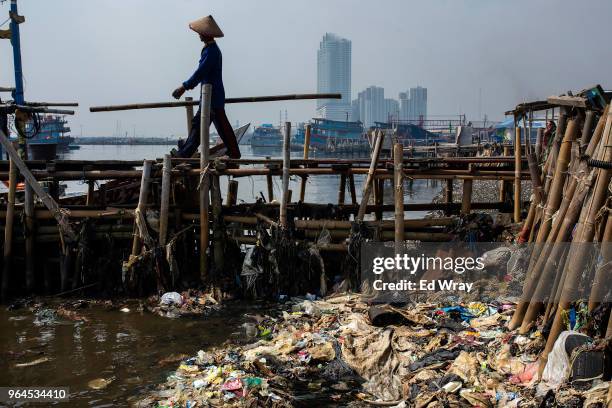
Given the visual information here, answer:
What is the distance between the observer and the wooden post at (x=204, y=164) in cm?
905

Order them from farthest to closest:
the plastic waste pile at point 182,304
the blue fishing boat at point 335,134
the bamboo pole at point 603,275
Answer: the blue fishing boat at point 335,134 < the plastic waste pile at point 182,304 < the bamboo pole at point 603,275

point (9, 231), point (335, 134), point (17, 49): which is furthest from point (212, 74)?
point (335, 134)

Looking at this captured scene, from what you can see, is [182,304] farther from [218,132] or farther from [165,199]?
[218,132]

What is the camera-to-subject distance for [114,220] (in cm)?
978

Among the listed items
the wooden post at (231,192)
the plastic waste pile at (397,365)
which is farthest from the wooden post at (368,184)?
the wooden post at (231,192)

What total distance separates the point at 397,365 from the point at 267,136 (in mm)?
98645

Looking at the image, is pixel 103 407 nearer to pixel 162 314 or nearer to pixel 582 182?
pixel 162 314

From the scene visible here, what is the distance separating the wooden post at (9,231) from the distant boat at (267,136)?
92.5 m

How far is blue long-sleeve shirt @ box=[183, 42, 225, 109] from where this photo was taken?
31.4 ft

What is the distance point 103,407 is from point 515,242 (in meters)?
6.11

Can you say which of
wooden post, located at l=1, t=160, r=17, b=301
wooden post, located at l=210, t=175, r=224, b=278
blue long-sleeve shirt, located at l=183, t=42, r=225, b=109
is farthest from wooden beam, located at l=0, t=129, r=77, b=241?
blue long-sleeve shirt, located at l=183, t=42, r=225, b=109

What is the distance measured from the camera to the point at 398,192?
8.55 m

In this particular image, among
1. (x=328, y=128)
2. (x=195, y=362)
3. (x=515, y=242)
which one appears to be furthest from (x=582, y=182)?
(x=328, y=128)

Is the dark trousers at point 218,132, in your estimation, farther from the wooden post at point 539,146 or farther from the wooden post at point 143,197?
the wooden post at point 539,146
